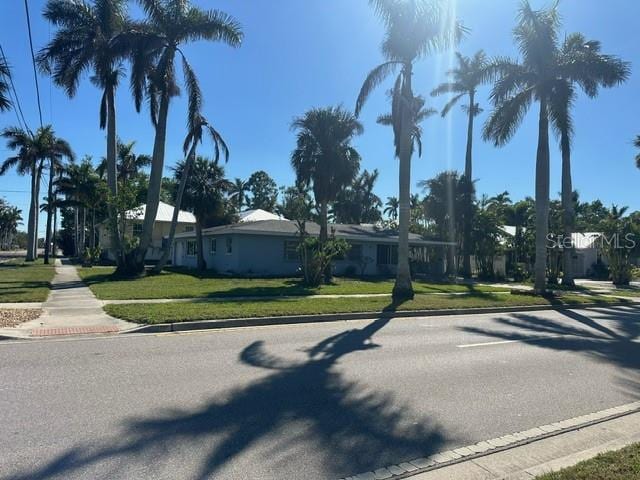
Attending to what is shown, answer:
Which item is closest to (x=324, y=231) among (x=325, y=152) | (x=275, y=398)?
(x=325, y=152)

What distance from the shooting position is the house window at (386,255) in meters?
34.8

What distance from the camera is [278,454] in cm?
441

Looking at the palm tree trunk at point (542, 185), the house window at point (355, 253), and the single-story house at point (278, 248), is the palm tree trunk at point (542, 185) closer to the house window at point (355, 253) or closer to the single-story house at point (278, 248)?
the single-story house at point (278, 248)

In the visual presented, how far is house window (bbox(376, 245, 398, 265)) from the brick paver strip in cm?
2549

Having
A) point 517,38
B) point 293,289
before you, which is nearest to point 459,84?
point 517,38

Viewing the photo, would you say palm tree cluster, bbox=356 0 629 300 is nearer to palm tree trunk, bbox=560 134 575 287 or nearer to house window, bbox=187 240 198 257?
palm tree trunk, bbox=560 134 575 287

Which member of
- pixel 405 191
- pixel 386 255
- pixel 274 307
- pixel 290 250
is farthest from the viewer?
pixel 386 255

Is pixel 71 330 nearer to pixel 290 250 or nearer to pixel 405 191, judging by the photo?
pixel 405 191

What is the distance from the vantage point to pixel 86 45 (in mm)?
26078

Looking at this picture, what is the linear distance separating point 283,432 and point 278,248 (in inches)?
1011

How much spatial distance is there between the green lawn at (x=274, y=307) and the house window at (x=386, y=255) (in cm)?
1594

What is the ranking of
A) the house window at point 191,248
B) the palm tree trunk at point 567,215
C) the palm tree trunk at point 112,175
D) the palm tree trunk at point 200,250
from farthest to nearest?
the house window at point 191,248, the palm tree trunk at point 200,250, the palm tree trunk at point 567,215, the palm tree trunk at point 112,175

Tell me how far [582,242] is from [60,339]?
161 feet

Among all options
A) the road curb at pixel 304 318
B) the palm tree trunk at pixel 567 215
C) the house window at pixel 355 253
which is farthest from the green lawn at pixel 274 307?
the house window at pixel 355 253
